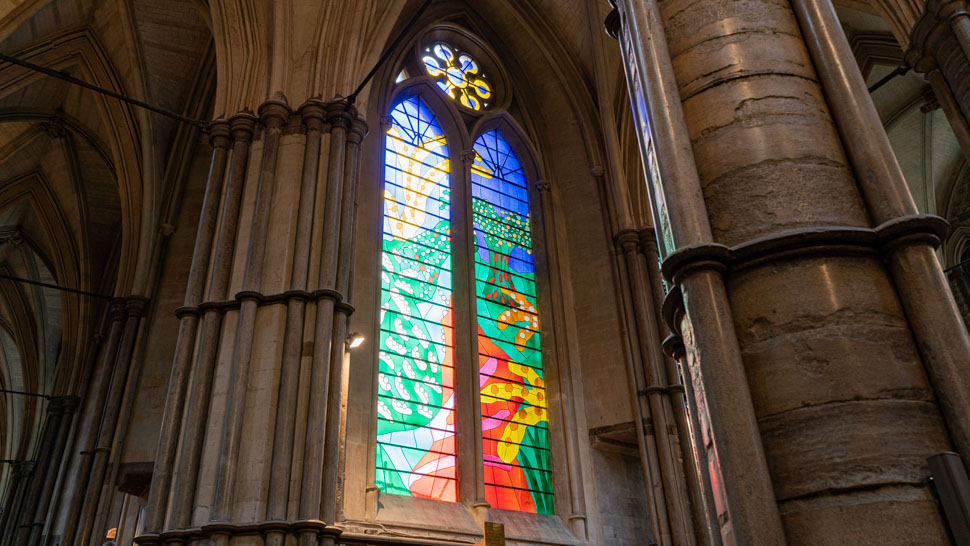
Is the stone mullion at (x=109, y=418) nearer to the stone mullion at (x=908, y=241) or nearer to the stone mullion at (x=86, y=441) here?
the stone mullion at (x=86, y=441)

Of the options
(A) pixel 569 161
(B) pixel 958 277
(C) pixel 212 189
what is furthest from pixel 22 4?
(B) pixel 958 277

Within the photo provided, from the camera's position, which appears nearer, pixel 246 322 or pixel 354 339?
pixel 246 322

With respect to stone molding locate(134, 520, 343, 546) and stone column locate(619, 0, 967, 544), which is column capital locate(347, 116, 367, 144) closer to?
stone molding locate(134, 520, 343, 546)

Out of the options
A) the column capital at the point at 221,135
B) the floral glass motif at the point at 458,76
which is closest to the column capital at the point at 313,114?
the column capital at the point at 221,135

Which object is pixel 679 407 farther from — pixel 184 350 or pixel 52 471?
pixel 52 471

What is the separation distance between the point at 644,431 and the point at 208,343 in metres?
6.21

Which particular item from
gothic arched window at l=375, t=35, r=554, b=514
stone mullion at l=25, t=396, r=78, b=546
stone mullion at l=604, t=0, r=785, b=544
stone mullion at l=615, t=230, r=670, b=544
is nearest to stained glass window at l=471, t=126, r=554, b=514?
gothic arched window at l=375, t=35, r=554, b=514

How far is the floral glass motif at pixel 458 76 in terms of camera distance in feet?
43.1

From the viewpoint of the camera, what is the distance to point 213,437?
6941 millimetres

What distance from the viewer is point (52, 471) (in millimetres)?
14109

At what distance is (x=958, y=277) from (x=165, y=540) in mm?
13882

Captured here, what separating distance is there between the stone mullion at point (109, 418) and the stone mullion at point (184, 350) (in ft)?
11.3

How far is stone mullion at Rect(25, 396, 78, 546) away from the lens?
13.6 m

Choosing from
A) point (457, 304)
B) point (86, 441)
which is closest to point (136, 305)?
point (86, 441)
